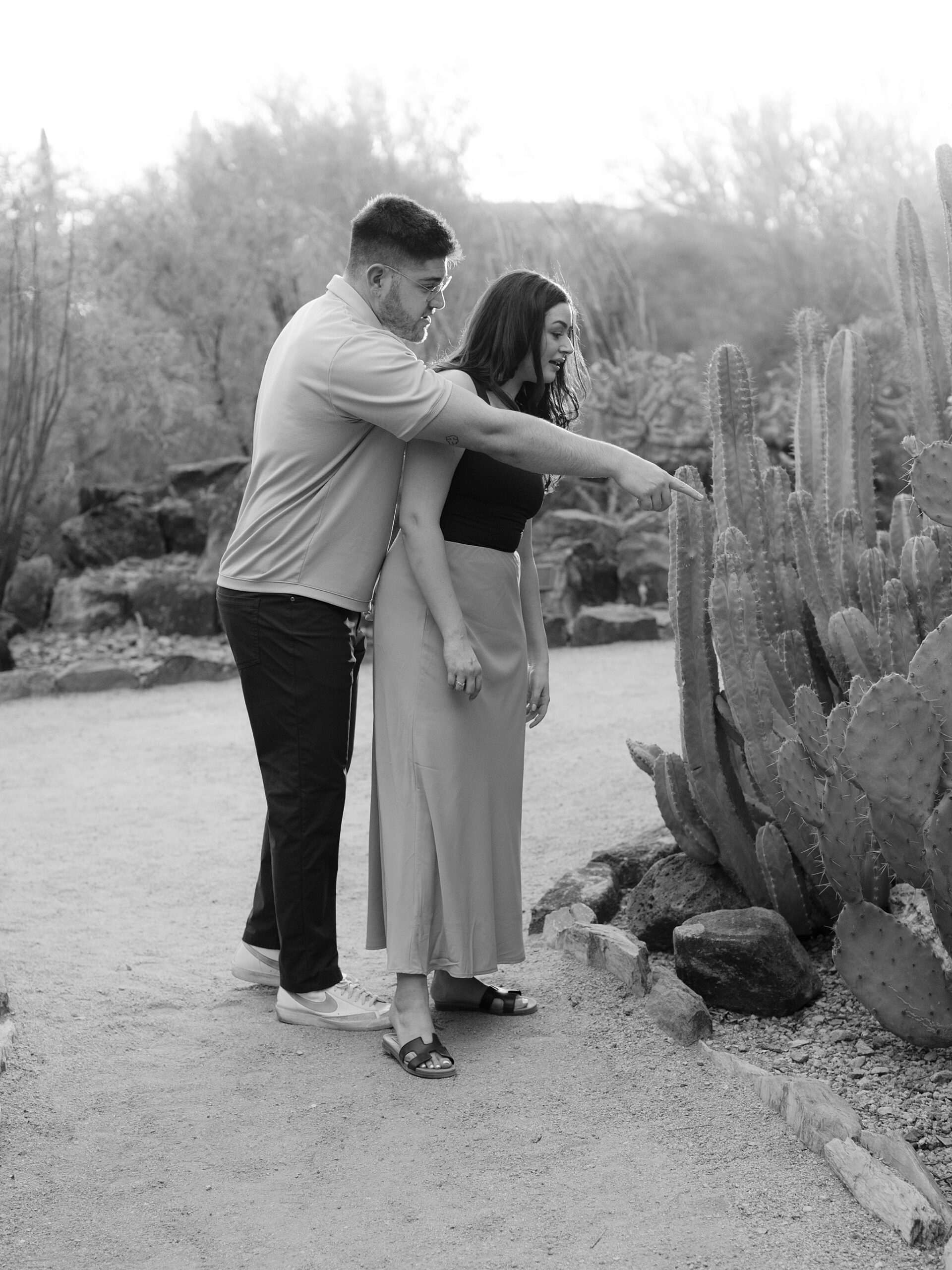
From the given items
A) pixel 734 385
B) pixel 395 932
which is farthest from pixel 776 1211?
pixel 734 385

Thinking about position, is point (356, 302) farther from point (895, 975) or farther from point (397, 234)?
point (895, 975)

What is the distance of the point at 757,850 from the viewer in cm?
309

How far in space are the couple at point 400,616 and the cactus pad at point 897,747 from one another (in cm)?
75

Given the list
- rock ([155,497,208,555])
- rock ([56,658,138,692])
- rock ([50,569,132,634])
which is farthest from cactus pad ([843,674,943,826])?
rock ([155,497,208,555])

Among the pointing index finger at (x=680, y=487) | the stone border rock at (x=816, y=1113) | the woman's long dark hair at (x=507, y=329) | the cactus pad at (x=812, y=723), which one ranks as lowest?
the stone border rock at (x=816, y=1113)

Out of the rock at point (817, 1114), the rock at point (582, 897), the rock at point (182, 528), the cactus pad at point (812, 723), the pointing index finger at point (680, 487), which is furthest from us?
the rock at point (182, 528)

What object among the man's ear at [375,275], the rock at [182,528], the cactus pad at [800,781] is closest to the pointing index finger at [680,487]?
the cactus pad at [800,781]

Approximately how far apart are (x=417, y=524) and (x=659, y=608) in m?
8.15

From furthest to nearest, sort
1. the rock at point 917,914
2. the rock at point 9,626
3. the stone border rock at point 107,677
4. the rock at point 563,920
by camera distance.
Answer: the rock at point 9,626, the stone border rock at point 107,677, the rock at point 563,920, the rock at point 917,914

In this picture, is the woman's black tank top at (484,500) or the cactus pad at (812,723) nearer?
the woman's black tank top at (484,500)

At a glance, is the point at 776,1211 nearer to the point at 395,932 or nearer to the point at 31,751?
the point at 395,932

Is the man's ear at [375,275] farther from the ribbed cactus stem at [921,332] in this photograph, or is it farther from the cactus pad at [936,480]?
the ribbed cactus stem at [921,332]

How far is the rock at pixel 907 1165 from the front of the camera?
1.96 meters

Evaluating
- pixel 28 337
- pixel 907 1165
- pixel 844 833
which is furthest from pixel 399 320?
pixel 28 337
